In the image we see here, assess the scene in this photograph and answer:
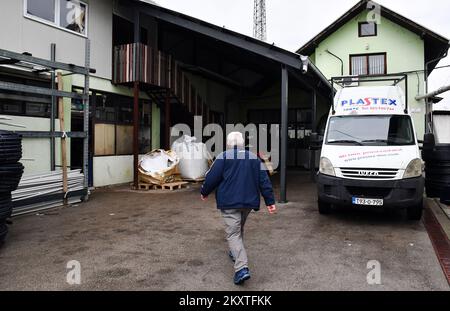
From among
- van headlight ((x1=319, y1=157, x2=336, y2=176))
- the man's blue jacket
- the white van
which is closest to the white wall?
the man's blue jacket

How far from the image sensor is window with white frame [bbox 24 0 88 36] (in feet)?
28.4

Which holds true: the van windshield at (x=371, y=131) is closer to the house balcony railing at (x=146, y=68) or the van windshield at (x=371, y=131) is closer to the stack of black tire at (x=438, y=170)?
the stack of black tire at (x=438, y=170)

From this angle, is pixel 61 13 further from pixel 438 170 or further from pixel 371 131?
pixel 438 170

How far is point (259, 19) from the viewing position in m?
49.0

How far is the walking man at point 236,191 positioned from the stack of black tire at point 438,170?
18.5 feet

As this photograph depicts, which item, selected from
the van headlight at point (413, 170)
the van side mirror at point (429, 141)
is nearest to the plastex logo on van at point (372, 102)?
the van side mirror at point (429, 141)

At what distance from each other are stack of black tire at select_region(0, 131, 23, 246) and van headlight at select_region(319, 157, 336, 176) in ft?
16.3

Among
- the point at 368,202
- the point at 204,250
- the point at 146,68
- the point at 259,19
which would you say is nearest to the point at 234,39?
the point at 146,68

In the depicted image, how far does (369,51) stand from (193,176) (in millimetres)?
10971

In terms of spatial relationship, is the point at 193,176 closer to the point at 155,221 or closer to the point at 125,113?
the point at 125,113

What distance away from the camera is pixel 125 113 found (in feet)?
38.3

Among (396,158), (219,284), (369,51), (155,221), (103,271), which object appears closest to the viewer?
(219,284)

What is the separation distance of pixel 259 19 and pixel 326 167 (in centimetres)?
4641
